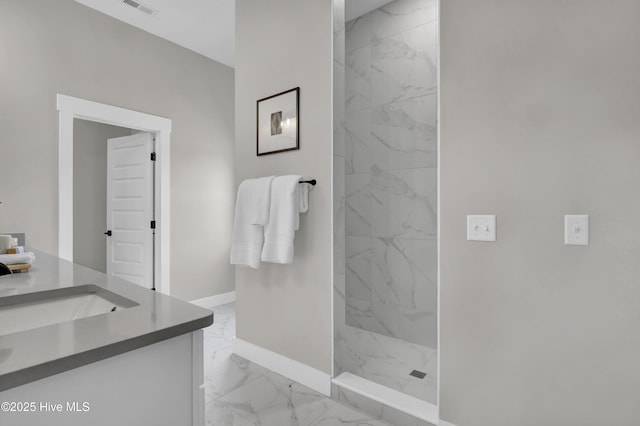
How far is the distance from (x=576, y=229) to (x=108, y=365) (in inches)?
61.5

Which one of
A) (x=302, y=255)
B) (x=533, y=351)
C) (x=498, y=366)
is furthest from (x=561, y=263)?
(x=302, y=255)

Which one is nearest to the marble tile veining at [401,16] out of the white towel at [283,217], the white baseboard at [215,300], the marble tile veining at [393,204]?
the marble tile veining at [393,204]

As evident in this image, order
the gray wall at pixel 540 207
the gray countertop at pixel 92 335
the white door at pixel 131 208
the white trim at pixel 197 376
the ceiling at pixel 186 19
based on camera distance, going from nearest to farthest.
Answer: the gray countertop at pixel 92 335
the white trim at pixel 197 376
the gray wall at pixel 540 207
the ceiling at pixel 186 19
the white door at pixel 131 208

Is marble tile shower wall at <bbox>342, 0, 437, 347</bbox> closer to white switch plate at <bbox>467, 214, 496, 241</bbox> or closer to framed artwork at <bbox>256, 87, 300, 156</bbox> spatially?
framed artwork at <bbox>256, 87, 300, 156</bbox>

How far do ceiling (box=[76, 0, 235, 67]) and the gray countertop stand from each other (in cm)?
279

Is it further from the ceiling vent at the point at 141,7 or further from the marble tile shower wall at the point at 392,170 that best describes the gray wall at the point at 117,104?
the marble tile shower wall at the point at 392,170

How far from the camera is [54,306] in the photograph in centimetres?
106

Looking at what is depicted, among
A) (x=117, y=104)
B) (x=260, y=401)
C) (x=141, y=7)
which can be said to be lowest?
(x=260, y=401)

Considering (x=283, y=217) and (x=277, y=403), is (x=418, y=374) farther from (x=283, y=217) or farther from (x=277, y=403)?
(x=283, y=217)

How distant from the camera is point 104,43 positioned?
10.1 ft

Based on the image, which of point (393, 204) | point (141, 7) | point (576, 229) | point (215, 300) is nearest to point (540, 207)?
point (576, 229)

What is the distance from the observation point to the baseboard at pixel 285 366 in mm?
2078

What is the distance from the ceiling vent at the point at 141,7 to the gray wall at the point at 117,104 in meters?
0.34

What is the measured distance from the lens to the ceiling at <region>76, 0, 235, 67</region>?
2.93 m
